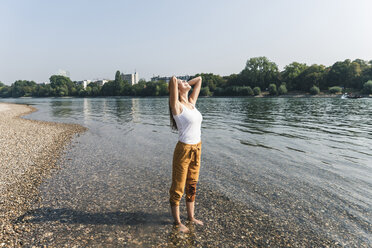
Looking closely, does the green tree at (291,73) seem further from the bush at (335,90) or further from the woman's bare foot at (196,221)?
the woman's bare foot at (196,221)

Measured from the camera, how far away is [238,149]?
46.4ft

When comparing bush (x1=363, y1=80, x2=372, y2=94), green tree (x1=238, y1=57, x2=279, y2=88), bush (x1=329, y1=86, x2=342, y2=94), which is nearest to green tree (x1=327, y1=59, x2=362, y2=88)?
bush (x1=329, y1=86, x2=342, y2=94)

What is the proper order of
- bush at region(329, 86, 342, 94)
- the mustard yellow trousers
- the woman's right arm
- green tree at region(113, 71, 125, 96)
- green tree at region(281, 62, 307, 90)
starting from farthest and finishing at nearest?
green tree at region(113, 71, 125, 96) → green tree at region(281, 62, 307, 90) → bush at region(329, 86, 342, 94) → the mustard yellow trousers → the woman's right arm

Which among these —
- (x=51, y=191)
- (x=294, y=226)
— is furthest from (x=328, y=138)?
(x=51, y=191)

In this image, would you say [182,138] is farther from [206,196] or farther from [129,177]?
[129,177]

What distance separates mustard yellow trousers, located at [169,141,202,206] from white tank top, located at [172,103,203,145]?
0.45ft

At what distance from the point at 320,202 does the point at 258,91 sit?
13369 centimetres

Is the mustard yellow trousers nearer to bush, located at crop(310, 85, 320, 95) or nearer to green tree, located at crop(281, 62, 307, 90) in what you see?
bush, located at crop(310, 85, 320, 95)

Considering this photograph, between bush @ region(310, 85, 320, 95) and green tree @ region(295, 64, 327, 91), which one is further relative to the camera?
green tree @ region(295, 64, 327, 91)

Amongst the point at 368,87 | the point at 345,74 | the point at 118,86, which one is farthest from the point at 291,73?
the point at 118,86

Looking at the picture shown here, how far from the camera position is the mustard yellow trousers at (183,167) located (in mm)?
4660

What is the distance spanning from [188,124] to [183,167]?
3.14 feet

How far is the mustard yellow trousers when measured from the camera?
183 inches

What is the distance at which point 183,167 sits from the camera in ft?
15.4
